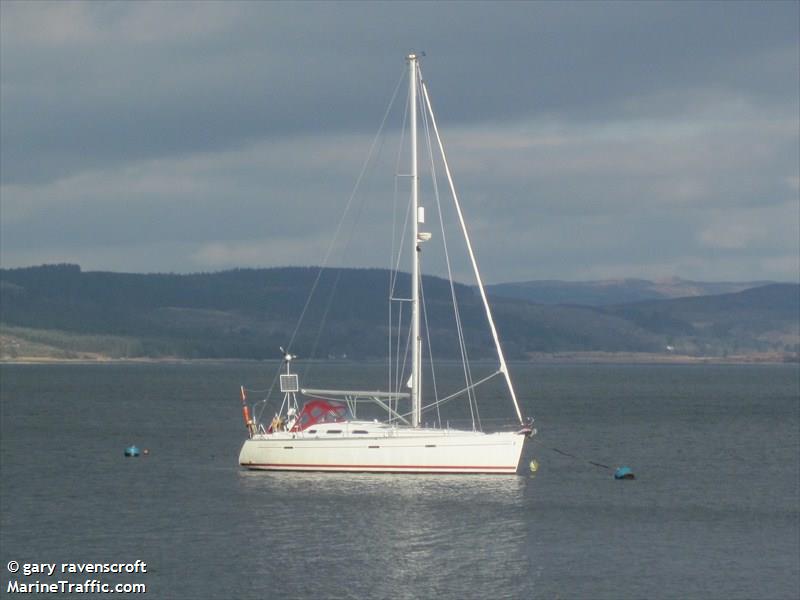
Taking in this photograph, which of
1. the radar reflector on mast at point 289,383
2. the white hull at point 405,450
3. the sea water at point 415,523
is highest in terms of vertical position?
the radar reflector on mast at point 289,383

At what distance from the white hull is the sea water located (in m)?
0.73

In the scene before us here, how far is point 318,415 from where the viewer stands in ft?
218

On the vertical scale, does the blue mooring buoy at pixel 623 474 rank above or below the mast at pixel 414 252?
below

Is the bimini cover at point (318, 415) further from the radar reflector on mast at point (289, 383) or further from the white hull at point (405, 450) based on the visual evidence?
the radar reflector on mast at point (289, 383)

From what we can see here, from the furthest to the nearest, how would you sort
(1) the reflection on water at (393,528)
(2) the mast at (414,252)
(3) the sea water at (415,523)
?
1. (2) the mast at (414,252)
2. (1) the reflection on water at (393,528)
3. (3) the sea water at (415,523)

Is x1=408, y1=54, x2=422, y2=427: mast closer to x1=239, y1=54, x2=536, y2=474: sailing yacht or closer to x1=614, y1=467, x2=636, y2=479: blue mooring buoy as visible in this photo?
x1=239, y1=54, x2=536, y2=474: sailing yacht

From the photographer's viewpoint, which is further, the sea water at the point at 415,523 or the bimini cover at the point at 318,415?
the bimini cover at the point at 318,415

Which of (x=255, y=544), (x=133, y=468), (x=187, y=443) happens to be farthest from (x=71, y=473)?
(x=255, y=544)

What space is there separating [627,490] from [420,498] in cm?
1238

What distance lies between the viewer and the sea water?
1746 inches

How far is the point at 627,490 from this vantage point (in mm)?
67312

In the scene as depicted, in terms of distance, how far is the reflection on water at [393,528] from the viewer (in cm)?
4494

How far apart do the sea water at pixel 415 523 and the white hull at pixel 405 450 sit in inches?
28.6

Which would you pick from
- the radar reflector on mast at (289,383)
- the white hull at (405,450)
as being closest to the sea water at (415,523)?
the white hull at (405,450)
